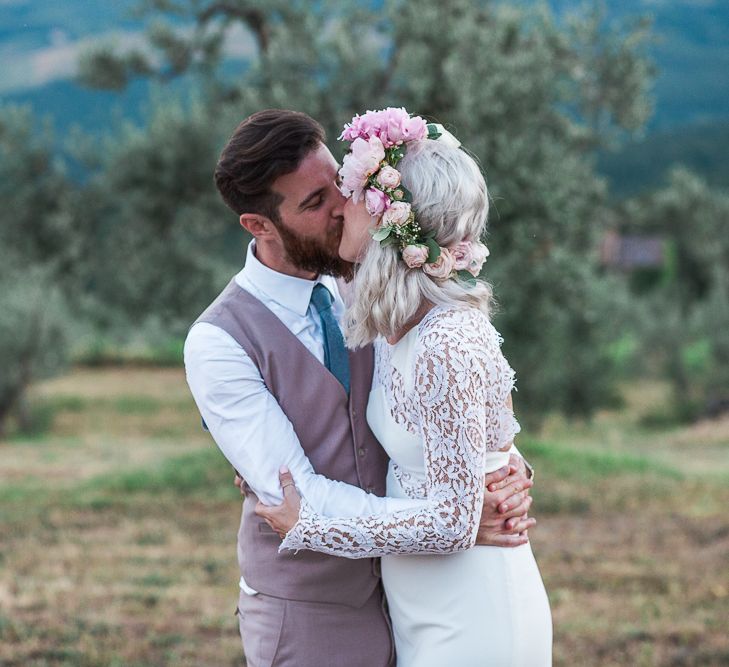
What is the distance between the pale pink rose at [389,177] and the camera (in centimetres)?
246

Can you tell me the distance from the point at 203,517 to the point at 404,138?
313 inches

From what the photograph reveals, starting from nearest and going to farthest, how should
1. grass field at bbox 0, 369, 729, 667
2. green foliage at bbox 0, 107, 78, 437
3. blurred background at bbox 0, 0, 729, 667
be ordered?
grass field at bbox 0, 369, 729, 667
blurred background at bbox 0, 0, 729, 667
green foliage at bbox 0, 107, 78, 437

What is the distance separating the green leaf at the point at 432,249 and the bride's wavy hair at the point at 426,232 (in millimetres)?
30

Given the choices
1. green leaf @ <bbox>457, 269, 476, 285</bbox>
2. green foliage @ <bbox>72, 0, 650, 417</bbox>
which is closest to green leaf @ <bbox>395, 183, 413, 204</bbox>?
green leaf @ <bbox>457, 269, 476, 285</bbox>

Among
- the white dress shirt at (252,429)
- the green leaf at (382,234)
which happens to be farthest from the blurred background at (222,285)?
the green leaf at (382,234)

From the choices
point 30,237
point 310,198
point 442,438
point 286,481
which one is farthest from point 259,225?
point 30,237

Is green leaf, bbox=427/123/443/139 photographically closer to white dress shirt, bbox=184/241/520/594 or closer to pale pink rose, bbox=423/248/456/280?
pale pink rose, bbox=423/248/456/280

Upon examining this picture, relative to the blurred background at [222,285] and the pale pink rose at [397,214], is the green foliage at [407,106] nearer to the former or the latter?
the blurred background at [222,285]

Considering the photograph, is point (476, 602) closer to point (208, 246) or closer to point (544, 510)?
point (544, 510)

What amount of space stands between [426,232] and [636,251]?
136ft

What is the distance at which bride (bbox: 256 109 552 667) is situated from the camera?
2.43 metres

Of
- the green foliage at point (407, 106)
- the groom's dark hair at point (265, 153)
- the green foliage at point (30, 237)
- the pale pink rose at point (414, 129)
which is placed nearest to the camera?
the pale pink rose at point (414, 129)

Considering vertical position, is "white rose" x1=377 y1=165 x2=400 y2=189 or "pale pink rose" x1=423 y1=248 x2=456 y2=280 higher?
"white rose" x1=377 y1=165 x2=400 y2=189

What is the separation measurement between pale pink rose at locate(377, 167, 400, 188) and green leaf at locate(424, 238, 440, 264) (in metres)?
0.16
